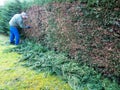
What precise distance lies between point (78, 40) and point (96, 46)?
0.87m

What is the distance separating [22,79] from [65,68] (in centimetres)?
147

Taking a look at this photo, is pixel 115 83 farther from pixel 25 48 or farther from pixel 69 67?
pixel 25 48

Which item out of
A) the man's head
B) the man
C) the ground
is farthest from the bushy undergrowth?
the man's head

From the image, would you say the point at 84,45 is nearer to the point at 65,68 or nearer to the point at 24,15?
the point at 65,68

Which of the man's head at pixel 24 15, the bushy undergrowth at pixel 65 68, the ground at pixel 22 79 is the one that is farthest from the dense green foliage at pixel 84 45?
the man's head at pixel 24 15

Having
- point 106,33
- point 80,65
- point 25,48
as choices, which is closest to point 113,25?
point 106,33

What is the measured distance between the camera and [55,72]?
715 cm

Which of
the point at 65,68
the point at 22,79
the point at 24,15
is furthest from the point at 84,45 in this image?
the point at 24,15

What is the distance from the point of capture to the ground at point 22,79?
247 inches

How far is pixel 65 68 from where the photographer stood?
→ 271 inches

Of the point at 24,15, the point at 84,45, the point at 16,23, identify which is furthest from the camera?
the point at 16,23

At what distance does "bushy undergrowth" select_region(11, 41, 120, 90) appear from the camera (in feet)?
19.6

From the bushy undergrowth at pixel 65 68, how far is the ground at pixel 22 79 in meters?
0.25

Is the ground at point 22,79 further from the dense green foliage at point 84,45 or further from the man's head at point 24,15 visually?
the man's head at point 24,15
